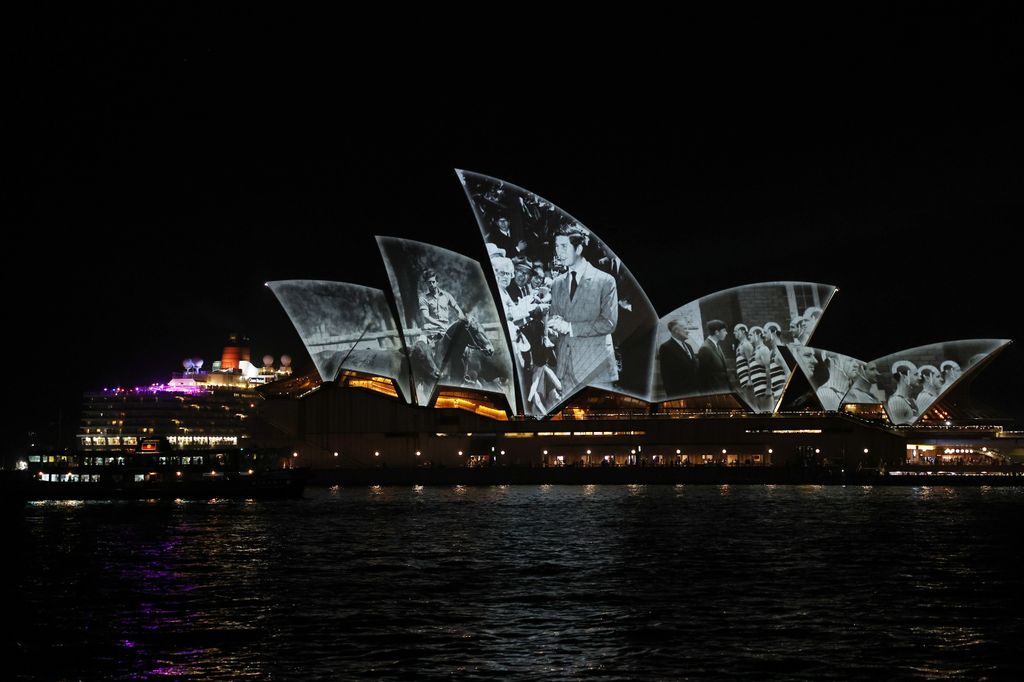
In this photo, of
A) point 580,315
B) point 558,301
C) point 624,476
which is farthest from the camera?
point 624,476

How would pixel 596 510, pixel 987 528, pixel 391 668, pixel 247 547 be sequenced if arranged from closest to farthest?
pixel 391 668 < pixel 247 547 < pixel 987 528 < pixel 596 510

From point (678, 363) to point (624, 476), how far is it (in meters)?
7.41

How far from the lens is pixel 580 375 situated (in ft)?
221

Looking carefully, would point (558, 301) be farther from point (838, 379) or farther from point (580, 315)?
point (838, 379)

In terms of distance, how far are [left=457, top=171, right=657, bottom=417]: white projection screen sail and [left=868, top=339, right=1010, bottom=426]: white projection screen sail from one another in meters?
15.1

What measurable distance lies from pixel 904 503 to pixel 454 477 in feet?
91.2

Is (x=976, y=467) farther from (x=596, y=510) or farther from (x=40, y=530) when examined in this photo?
(x=40, y=530)

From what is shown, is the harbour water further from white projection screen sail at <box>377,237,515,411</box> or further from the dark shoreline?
white projection screen sail at <box>377,237,515,411</box>

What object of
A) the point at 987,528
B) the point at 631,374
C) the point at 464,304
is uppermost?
the point at 464,304

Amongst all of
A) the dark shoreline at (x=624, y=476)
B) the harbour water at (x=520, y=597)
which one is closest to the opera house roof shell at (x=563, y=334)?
the dark shoreline at (x=624, y=476)

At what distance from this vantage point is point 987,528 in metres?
33.9

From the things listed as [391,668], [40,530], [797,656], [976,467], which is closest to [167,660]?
[391,668]

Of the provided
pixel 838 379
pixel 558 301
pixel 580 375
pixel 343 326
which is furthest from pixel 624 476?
pixel 343 326

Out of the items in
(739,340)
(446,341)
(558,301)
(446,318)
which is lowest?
(739,340)
